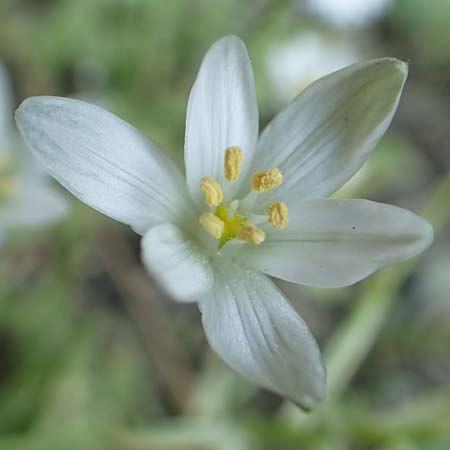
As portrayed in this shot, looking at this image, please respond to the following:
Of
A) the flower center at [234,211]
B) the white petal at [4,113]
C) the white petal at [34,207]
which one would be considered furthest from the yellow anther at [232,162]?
the white petal at [4,113]

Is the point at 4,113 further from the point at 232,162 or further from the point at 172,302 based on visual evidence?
the point at 232,162

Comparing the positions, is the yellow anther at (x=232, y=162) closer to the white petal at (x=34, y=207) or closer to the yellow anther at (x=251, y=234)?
the yellow anther at (x=251, y=234)

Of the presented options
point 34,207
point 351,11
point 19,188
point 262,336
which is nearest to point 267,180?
point 262,336

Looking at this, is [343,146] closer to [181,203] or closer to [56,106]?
Answer: [181,203]

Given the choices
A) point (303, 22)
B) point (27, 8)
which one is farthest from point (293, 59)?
point (27, 8)

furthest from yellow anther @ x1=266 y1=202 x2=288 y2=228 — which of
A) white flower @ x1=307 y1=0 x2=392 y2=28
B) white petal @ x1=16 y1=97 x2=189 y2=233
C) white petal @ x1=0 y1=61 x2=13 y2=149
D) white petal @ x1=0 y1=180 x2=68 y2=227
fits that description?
white flower @ x1=307 y1=0 x2=392 y2=28

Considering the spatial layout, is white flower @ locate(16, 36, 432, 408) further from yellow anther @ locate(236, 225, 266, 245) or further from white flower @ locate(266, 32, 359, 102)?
white flower @ locate(266, 32, 359, 102)
